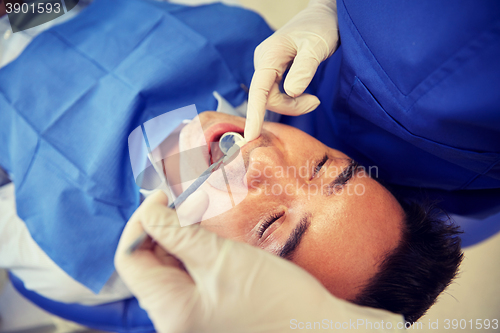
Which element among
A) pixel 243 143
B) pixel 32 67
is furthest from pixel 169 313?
pixel 32 67

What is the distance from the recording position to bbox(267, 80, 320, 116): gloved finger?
832mm

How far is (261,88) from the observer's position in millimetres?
785

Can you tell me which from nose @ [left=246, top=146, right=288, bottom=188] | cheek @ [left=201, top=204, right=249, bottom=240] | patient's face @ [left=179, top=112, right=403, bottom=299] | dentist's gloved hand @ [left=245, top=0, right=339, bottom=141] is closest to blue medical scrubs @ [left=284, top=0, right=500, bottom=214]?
dentist's gloved hand @ [left=245, top=0, right=339, bottom=141]

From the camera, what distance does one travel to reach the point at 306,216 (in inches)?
27.2

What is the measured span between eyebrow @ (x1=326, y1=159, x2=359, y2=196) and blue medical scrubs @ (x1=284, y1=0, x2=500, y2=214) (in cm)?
17

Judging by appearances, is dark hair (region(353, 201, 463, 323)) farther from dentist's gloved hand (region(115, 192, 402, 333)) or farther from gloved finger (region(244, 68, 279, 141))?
gloved finger (region(244, 68, 279, 141))

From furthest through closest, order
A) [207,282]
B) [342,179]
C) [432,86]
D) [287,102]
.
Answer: [287,102]
[342,179]
[432,86]
[207,282]

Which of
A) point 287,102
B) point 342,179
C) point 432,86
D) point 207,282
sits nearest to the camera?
point 207,282

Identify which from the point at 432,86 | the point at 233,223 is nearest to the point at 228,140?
the point at 233,223

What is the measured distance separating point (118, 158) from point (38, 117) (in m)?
0.27

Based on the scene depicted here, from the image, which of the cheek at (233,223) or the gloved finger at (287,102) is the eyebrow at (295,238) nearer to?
the cheek at (233,223)

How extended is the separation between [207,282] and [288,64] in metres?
0.73

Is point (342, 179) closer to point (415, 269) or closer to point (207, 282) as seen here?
point (415, 269)

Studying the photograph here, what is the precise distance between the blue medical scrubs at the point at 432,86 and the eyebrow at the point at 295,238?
378mm
